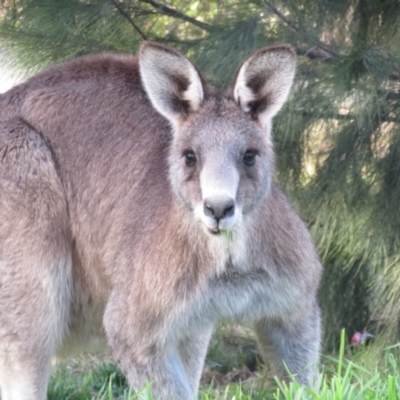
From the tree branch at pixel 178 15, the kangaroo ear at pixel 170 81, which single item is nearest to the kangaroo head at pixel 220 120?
the kangaroo ear at pixel 170 81

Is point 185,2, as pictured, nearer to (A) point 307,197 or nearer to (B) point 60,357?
(A) point 307,197

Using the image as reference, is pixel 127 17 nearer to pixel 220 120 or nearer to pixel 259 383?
pixel 220 120

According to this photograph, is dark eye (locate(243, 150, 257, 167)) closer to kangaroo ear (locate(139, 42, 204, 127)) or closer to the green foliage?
kangaroo ear (locate(139, 42, 204, 127))

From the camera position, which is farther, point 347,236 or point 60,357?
point 347,236

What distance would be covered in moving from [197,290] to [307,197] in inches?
68.9

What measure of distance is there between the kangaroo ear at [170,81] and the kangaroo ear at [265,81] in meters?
0.20

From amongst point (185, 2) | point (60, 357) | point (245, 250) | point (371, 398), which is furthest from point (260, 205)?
point (185, 2)

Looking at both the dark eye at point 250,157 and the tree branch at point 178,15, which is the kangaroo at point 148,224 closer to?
the dark eye at point 250,157

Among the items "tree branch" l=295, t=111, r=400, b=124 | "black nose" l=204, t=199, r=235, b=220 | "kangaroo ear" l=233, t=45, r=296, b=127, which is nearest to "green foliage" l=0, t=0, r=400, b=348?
"tree branch" l=295, t=111, r=400, b=124

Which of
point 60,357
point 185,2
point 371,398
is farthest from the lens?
Result: point 185,2

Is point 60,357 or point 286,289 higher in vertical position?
point 286,289

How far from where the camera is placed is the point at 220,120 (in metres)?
4.28

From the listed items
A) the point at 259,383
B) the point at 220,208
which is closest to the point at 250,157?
the point at 220,208

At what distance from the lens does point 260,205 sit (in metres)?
4.27
